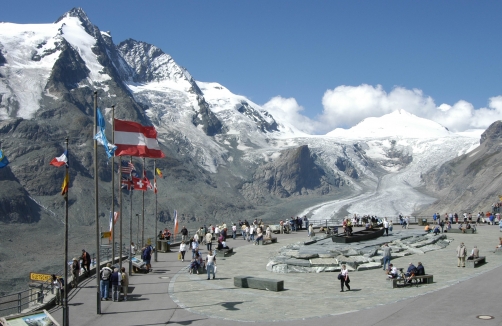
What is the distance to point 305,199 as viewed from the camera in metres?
198

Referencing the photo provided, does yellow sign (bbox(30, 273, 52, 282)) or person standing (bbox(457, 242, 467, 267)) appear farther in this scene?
person standing (bbox(457, 242, 467, 267))

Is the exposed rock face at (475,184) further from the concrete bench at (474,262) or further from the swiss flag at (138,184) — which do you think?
the swiss flag at (138,184)

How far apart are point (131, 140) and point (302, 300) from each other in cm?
1079

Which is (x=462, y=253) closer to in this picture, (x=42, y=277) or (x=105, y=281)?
(x=105, y=281)

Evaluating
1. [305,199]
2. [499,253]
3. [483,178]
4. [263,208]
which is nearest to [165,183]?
[263,208]

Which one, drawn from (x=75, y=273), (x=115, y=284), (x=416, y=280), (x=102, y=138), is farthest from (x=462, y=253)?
(x=75, y=273)

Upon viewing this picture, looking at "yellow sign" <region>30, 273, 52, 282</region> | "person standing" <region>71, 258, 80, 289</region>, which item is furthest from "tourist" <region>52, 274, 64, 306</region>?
"person standing" <region>71, 258, 80, 289</region>

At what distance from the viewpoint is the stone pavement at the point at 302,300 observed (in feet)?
59.1

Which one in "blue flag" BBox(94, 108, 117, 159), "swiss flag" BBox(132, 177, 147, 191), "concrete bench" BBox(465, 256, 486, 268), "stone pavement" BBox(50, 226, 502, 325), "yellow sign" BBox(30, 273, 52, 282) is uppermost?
"blue flag" BBox(94, 108, 117, 159)

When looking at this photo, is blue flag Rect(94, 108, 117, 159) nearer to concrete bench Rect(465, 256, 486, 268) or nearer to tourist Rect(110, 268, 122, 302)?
tourist Rect(110, 268, 122, 302)

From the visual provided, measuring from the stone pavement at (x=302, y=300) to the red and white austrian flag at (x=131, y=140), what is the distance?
21.0 feet

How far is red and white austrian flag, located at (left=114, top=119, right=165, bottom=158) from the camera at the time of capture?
25.0 m

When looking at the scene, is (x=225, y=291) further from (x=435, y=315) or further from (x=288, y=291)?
(x=435, y=315)

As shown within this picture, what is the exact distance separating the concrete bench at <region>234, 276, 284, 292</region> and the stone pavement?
390mm
